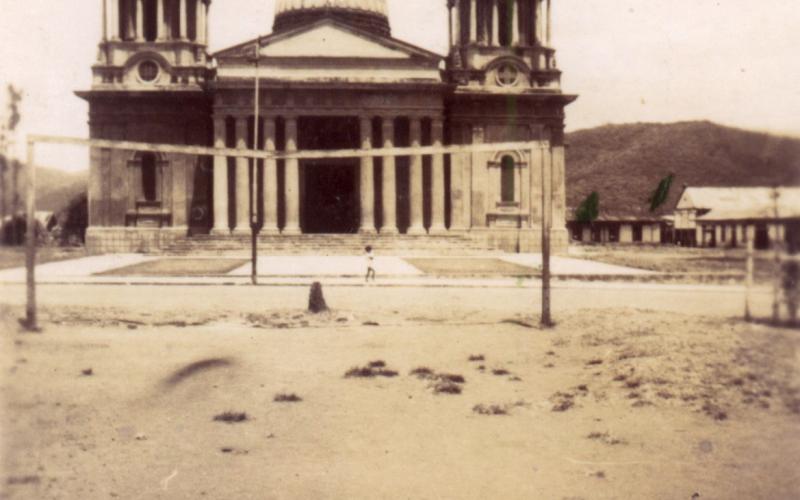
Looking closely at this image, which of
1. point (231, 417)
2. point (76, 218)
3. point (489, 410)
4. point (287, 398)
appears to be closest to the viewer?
point (231, 417)

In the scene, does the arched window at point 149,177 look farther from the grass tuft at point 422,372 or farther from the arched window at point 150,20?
the grass tuft at point 422,372

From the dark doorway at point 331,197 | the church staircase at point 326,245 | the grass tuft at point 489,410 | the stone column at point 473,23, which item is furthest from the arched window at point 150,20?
the grass tuft at point 489,410

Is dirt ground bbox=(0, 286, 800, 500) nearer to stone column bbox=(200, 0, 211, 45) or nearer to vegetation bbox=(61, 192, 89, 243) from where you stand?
stone column bbox=(200, 0, 211, 45)

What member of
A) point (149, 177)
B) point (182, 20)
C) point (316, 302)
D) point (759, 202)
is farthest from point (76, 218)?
point (759, 202)

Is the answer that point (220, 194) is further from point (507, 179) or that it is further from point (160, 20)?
point (507, 179)

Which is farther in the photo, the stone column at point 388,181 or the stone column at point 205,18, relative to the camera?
the stone column at point 205,18

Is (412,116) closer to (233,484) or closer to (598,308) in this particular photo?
(598,308)
